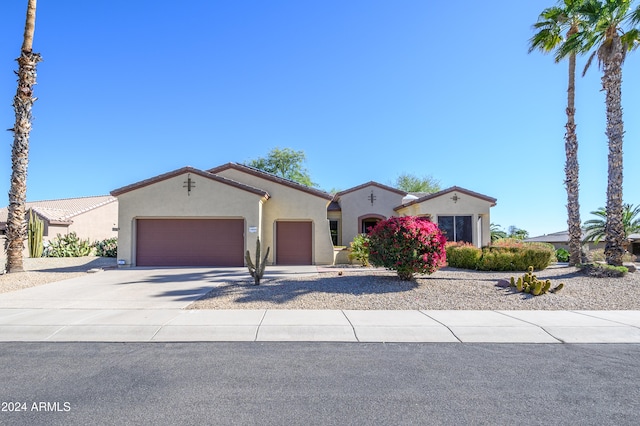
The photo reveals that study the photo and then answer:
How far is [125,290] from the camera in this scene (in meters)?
10.5

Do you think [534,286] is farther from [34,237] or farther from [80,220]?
[80,220]

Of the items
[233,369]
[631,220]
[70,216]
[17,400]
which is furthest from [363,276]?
[631,220]

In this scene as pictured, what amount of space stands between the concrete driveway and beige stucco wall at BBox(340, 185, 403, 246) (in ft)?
33.2

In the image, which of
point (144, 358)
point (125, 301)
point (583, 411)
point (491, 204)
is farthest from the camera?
point (491, 204)

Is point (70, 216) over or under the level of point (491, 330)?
over

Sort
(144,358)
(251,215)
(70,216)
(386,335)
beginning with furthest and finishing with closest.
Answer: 1. (70,216)
2. (251,215)
3. (386,335)
4. (144,358)

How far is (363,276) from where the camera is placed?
1218cm

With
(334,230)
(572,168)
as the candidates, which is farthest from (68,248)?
(572,168)

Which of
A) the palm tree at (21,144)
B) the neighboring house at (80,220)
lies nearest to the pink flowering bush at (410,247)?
the palm tree at (21,144)

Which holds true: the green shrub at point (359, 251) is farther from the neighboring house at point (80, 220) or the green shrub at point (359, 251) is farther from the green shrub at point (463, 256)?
the neighboring house at point (80, 220)

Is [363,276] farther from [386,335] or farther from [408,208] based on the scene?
[408,208]

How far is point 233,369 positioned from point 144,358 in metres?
1.42

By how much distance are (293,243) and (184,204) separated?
5292 millimetres

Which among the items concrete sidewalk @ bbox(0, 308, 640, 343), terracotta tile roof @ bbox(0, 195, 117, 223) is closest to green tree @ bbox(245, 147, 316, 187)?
terracotta tile roof @ bbox(0, 195, 117, 223)
